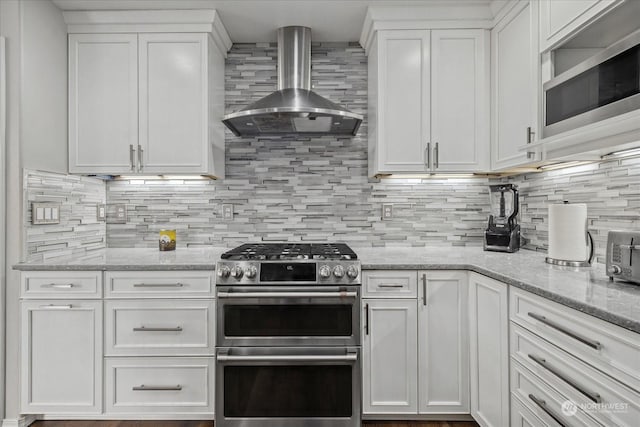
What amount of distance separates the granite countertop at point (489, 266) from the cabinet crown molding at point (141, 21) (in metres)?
1.46

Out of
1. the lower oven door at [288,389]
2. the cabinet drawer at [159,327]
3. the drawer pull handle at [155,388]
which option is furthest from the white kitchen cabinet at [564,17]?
the drawer pull handle at [155,388]

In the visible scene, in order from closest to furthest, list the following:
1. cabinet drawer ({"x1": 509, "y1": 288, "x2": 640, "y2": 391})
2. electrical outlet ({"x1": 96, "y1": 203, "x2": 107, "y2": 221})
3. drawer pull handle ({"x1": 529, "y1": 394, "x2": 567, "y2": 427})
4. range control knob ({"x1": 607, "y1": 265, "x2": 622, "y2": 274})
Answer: cabinet drawer ({"x1": 509, "y1": 288, "x2": 640, "y2": 391}) < drawer pull handle ({"x1": 529, "y1": 394, "x2": 567, "y2": 427}) < range control knob ({"x1": 607, "y1": 265, "x2": 622, "y2": 274}) < electrical outlet ({"x1": 96, "y1": 203, "x2": 107, "y2": 221})

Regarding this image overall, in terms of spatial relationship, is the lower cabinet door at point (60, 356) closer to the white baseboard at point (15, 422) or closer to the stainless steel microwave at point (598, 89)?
the white baseboard at point (15, 422)

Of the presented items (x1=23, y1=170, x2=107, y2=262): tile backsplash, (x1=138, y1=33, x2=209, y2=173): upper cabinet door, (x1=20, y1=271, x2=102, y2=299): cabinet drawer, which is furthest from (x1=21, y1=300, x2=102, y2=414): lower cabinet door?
(x1=138, y1=33, x2=209, y2=173): upper cabinet door

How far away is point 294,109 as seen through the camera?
225 centimetres

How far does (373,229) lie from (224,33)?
5.73 feet

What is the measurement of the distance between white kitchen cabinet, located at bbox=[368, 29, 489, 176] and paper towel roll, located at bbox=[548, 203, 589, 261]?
0.71m

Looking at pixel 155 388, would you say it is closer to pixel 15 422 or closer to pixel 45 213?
pixel 15 422

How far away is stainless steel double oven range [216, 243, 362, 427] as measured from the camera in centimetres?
200

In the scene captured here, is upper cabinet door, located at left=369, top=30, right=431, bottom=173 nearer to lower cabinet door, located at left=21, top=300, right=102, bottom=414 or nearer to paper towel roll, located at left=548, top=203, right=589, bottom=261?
paper towel roll, located at left=548, top=203, right=589, bottom=261

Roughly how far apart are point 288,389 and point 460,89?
2.09 metres

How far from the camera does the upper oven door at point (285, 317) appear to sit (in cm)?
203

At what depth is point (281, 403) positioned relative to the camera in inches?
79.0

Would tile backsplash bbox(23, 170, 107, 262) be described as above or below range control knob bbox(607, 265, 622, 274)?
above
